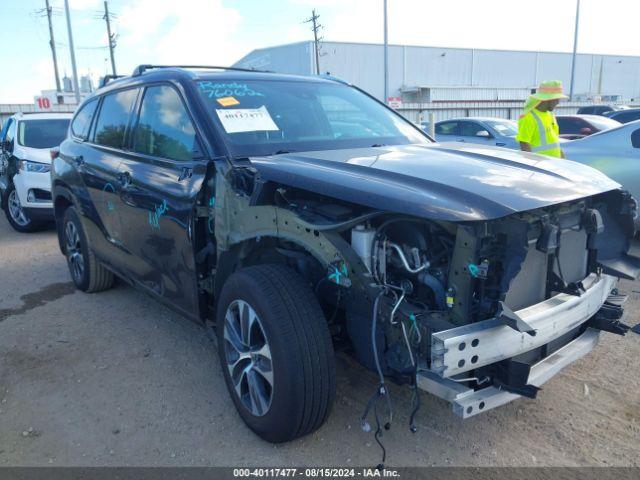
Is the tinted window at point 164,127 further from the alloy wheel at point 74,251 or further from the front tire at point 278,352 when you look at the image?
the alloy wheel at point 74,251

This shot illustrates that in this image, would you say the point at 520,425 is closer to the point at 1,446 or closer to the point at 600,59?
the point at 1,446

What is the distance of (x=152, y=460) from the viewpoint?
2.72m

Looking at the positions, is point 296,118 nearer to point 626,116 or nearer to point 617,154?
point 617,154

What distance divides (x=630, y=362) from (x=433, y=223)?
212 centimetres

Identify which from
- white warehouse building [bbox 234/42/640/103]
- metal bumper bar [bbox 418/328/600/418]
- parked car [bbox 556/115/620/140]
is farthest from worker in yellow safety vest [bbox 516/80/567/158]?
white warehouse building [bbox 234/42/640/103]

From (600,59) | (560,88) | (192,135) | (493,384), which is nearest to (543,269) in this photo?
(493,384)

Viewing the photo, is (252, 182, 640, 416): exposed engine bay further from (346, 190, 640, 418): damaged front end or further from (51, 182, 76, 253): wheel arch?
(51, 182, 76, 253): wheel arch

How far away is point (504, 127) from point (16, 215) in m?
9.23

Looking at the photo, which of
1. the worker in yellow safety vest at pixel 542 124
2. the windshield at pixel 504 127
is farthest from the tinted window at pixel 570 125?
the worker in yellow safety vest at pixel 542 124

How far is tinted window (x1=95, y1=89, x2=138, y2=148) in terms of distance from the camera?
406cm

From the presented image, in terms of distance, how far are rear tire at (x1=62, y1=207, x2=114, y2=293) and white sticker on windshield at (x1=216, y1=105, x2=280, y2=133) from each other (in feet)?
7.94

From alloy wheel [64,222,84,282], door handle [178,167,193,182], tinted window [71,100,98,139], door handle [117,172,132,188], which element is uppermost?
tinted window [71,100,98,139]

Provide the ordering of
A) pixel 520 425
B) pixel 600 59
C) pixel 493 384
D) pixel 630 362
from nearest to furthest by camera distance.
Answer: pixel 493 384
pixel 520 425
pixel 630 362
pixel 600 59

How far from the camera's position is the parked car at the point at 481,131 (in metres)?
10.4
